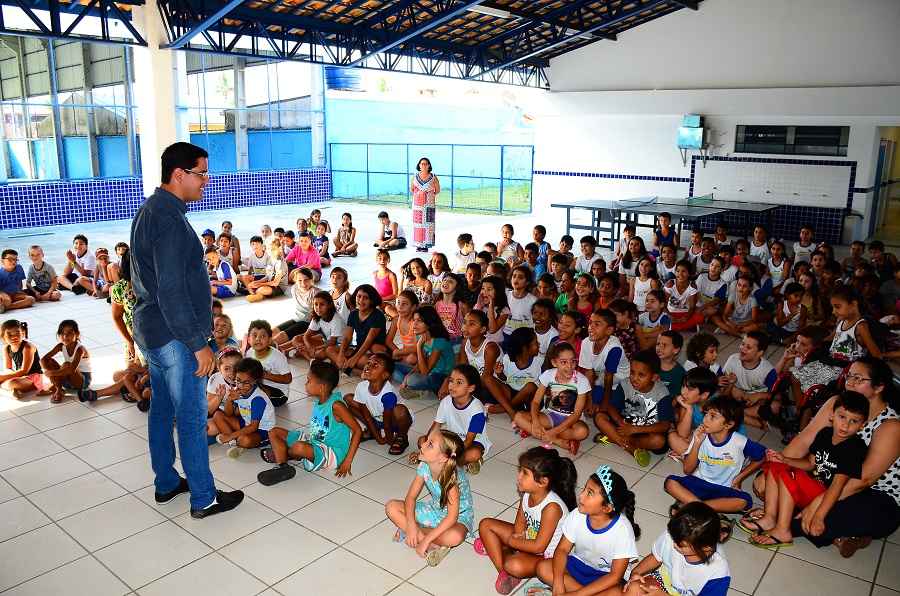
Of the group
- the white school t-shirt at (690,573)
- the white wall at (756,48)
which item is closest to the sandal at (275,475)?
the white school t-shirt at (690,573)

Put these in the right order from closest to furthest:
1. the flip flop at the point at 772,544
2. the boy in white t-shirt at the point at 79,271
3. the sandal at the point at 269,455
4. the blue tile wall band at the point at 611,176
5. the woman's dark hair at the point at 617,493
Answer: the woman's dark hair at the point at 617,493 → the flip flop at the point at 772,544 → the sandal at the point at 269,455 → the boy in white t-shirt at the point at 79,271 → the blue tile wall band at the point at 611,176

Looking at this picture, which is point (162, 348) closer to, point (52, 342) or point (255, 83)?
point (52, 342)

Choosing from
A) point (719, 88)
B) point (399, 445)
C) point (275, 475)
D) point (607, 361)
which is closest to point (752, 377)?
point (607, 361)

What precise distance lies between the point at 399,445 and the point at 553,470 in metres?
1.63

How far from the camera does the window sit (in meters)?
12.0

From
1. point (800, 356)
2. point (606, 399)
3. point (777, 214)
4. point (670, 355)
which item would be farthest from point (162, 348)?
point (777, 214)

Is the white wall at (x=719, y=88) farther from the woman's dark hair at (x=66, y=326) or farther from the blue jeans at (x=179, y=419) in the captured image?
the blue jeans at (x=179, y=419)

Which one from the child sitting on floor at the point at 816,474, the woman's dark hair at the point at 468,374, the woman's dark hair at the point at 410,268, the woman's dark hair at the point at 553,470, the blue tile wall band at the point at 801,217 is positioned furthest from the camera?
the blue tile wall band at the point at 801,217

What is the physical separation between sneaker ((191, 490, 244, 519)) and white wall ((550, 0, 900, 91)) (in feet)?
40.5

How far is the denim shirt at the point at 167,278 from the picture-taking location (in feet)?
10.1

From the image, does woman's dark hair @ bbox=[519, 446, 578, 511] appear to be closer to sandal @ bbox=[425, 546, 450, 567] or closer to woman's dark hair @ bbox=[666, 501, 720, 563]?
woman's dark hair @ bbox=[666, 501, 720, 563]

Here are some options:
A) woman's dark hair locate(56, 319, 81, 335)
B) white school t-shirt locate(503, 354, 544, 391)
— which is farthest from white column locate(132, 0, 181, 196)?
white school t-shirt locate(503, 354, 544, 391)

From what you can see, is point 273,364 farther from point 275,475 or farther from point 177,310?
point 177,310

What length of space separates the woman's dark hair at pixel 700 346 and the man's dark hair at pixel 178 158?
3.23 m
